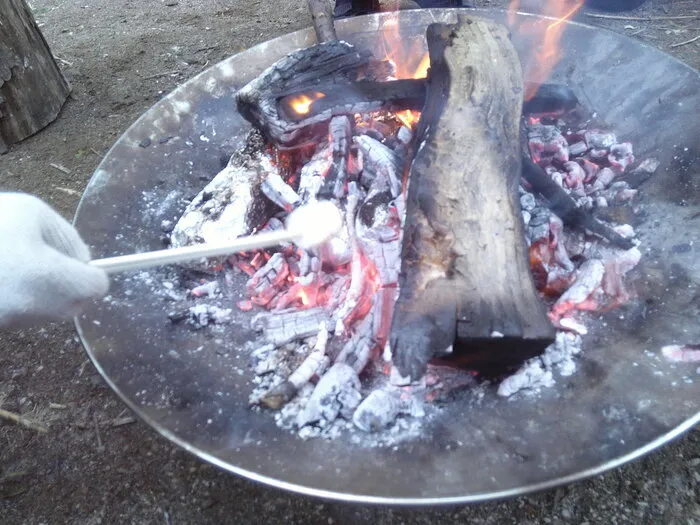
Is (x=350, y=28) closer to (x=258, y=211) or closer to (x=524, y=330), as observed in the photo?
(x=258, y=211)

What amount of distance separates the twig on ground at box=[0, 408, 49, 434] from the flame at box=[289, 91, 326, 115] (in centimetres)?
191

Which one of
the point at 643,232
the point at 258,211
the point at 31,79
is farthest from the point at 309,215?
the point at 31,79

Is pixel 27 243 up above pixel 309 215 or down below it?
above

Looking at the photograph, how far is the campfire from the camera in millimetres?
1651

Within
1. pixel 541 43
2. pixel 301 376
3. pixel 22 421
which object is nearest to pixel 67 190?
pixel 22 421

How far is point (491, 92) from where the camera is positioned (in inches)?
86.4

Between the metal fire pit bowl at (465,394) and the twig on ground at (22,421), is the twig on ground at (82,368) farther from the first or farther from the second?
the metal fire pit bowl at (465,394)

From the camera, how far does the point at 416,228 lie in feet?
6.00

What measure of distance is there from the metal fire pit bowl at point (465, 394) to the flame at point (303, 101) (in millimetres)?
450

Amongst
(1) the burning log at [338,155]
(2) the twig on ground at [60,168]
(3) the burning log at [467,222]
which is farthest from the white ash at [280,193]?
(2) the twig on ground at [60,168]

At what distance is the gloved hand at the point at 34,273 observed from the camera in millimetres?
1479

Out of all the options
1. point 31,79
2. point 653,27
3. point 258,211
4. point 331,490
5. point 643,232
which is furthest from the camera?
point 653,27

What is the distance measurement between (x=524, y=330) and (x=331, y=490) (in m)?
0.71

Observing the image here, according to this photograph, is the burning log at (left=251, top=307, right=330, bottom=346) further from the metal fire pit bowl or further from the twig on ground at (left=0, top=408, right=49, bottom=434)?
the twig on ground at (left=0, top=408, right=49, bottom=434)
